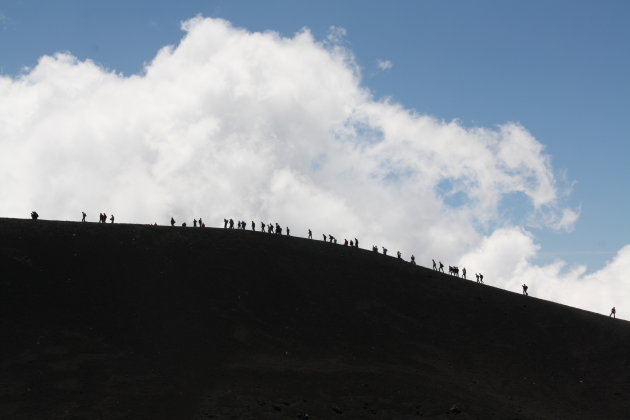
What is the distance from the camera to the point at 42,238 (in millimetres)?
57531

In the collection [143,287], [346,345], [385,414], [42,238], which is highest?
[42,238]

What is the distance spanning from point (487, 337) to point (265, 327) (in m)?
18.7

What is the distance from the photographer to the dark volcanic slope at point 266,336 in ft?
132

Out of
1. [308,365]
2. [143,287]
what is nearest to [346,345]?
[308,365]

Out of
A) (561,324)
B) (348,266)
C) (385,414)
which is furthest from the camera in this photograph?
(348,266)

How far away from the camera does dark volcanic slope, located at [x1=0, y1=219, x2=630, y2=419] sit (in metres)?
40.2

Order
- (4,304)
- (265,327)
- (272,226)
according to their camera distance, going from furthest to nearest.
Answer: (272,226), (265,327), (4,304)

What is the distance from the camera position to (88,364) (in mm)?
42125

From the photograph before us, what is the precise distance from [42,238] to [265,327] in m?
21.9

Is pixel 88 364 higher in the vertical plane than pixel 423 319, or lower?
lower

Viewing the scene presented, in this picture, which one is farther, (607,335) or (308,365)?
(607,335)

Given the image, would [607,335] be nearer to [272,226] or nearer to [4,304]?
[272,226]

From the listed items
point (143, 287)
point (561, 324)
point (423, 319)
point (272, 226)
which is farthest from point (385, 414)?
point (272, 226)

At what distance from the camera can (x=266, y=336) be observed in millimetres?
49344
